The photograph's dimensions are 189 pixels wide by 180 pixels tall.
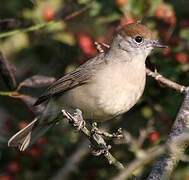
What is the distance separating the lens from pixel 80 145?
15.7ft

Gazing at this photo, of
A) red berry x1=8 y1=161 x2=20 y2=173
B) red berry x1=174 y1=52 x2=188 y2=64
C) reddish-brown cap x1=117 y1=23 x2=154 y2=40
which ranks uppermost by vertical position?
reddish-brown cap x1=117 y1=23 x2=154 y2=40

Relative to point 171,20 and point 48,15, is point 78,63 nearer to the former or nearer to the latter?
point 48,15

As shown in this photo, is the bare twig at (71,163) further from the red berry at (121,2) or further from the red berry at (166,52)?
the red berry at (121,2)

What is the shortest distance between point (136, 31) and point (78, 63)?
95 cm

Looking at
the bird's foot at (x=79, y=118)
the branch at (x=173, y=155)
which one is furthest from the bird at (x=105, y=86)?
the branch at (x=173, y=155)

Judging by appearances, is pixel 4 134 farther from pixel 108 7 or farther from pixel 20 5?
pixel 108 7

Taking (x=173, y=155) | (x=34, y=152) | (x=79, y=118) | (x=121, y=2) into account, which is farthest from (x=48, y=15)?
(x=173, y=155)

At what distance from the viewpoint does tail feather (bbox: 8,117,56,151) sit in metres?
4.15

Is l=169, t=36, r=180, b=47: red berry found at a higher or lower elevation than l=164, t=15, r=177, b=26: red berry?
lower

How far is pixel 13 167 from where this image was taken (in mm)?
4508

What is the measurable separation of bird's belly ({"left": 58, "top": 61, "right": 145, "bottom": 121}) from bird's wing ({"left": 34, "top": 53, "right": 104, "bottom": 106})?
0.11 m

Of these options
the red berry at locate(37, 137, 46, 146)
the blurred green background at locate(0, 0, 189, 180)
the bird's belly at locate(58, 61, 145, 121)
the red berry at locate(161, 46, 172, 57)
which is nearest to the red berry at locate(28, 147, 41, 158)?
the blurred green background at locate(0, 0, 189, 180)

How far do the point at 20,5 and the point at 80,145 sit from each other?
1759mm

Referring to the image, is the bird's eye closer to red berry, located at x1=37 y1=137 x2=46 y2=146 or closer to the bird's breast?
the bird's breast
